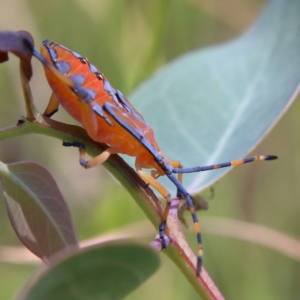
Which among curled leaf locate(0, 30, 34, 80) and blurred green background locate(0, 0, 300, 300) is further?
blurred green background locate(0, 0, 300, 300)

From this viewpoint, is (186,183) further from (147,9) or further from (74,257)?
(147,9)

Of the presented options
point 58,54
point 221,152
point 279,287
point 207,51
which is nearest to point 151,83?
point 207,51

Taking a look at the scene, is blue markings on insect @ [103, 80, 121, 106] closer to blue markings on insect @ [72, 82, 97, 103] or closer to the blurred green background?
blue markings on insect @ [72, 82, 97, 103]

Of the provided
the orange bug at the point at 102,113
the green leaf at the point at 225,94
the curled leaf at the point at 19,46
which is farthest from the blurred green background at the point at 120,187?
the curled leaf at the point at 19,46

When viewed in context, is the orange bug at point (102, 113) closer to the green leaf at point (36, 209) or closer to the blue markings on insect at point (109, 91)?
the blue markings on insect at point (109, 91)

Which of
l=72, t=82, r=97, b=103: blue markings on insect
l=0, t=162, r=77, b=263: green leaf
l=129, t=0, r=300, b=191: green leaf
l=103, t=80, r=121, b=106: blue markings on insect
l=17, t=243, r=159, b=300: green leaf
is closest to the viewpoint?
l=17, t=243, r=159, b=300: green leaf

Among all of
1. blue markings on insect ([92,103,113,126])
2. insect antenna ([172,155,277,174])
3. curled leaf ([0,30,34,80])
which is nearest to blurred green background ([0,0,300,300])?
insect antenna ([172,155,277,174])
